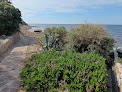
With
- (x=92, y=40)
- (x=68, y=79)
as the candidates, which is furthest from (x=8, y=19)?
(x=68, y=79)

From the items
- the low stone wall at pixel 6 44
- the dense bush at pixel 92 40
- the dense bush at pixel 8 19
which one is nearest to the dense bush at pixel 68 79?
the dense bush at pixel 92 40

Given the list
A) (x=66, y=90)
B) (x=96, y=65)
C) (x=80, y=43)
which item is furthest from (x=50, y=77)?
(x=80, y=43)

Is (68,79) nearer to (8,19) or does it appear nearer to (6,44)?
(6,44)

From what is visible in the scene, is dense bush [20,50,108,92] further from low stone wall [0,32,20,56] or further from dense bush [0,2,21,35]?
dense bush [0,2,21,35]

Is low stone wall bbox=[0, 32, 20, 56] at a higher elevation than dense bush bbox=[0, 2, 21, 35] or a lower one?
lower

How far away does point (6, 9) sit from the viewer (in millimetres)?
10367

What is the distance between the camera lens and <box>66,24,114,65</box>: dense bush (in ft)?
17.5

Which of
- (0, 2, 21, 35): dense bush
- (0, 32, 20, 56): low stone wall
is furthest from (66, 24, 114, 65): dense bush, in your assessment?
(0, 2, 21, 35): dense bush

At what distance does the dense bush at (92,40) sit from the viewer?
5.33m

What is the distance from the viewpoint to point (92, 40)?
547cm

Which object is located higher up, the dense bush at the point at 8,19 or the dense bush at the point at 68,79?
the dense bush at the point at 8,19

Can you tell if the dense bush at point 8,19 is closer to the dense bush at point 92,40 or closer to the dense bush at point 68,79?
the dense bush at point 92,40

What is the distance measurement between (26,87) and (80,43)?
3.47 meters

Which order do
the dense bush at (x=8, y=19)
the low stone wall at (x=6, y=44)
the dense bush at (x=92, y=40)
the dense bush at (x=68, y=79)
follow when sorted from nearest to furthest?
the dense bush at (x=68, y=79) → the dense bush at (x=92, y=40) → the low stone wall at (x=6, y=44) → the dense bush at (x=8, y=19)
